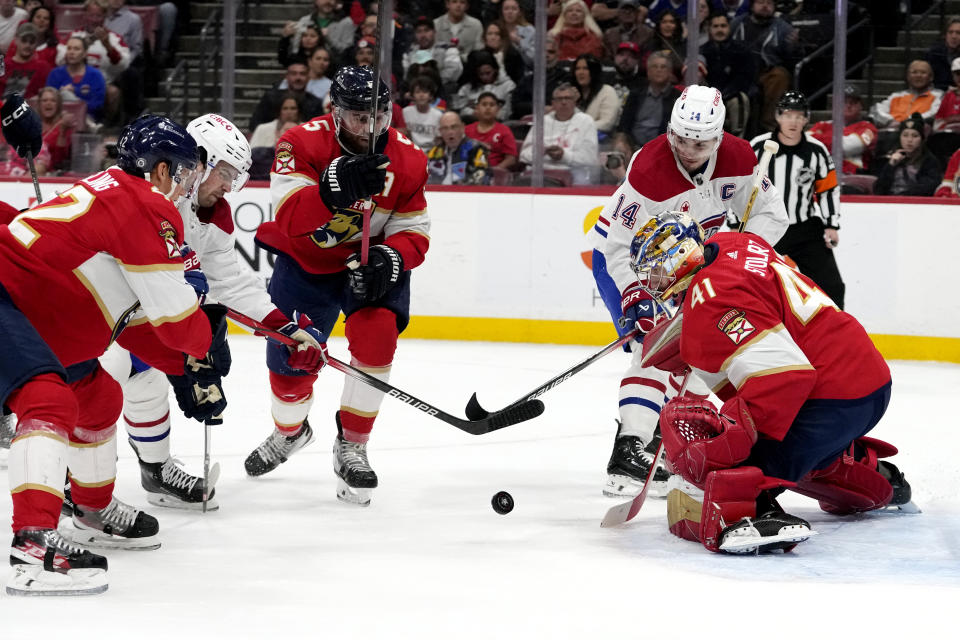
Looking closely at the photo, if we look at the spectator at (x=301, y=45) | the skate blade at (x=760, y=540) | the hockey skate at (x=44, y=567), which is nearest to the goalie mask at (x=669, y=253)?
the skate blade at (x=760, y=540)

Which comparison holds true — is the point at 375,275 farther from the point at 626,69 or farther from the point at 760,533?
the point at 626,69

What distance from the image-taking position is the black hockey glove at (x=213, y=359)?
3502mm

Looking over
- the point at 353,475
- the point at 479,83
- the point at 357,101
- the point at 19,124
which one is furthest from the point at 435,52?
the point at 353,475

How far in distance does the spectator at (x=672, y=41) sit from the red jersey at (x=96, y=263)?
4.89 m

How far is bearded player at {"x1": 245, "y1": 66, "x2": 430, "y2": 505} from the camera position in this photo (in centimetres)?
401

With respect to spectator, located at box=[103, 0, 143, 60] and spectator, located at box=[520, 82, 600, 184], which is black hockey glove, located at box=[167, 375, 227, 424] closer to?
spectator, located at box=[520, 82, 600, 184]

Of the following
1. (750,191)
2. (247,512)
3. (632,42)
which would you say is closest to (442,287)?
(632,42)

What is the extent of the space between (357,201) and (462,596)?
143cm

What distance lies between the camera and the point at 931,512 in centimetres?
394

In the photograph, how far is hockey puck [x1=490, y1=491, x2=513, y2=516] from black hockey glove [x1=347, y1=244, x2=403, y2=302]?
0.70 m

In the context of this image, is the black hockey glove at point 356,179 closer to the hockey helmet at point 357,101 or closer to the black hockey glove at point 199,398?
the hockey helmet at point 357,101

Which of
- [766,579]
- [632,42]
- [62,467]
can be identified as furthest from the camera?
[632,42]

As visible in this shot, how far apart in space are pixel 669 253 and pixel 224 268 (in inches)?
54.2

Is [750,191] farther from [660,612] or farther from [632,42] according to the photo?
[632,42]
